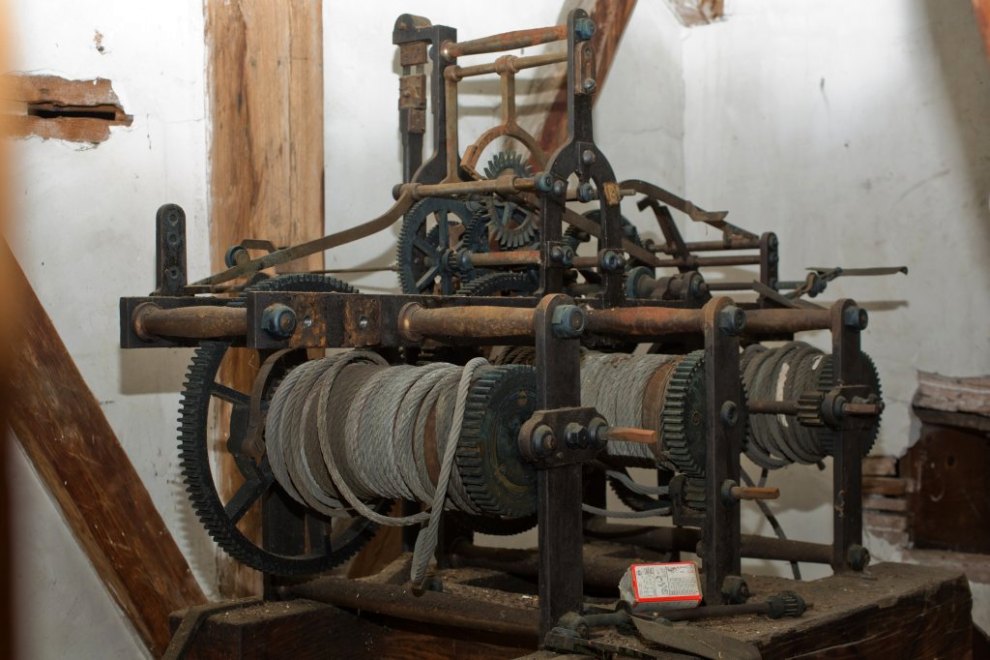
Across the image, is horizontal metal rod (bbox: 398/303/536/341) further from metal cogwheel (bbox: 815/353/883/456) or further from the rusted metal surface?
metal cogwheel (bbox: 815/353/883/456)

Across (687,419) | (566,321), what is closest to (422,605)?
(687,419)

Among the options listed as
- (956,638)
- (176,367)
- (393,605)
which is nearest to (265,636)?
(393,605)

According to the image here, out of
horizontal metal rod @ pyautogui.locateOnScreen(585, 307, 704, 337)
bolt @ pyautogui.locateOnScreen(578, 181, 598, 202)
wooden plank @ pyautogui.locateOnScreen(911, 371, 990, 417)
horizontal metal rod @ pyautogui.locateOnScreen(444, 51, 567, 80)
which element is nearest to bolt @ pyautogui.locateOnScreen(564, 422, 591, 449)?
horizontal metal rod @ pyautogui.locateOnScreen(585, 307, 704, 337)

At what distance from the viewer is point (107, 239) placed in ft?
11.3

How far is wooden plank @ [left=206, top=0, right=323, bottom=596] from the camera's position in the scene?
3623mm

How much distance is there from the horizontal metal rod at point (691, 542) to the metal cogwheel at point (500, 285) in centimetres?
70

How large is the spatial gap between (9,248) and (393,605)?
4.11ft

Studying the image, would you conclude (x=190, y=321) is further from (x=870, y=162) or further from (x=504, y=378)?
(x=870, y=162)

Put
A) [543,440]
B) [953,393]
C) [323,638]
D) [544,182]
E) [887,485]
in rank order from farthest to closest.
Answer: [887,485]
[953,393]
[544,182]
[323,638]
[543,440]

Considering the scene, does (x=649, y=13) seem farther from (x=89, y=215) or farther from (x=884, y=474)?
(x=89, y=215)

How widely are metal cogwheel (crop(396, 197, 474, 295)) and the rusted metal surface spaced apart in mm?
839

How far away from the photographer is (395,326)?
2600 mm

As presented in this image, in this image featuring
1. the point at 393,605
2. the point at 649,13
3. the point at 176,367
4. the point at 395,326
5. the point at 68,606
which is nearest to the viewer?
the point at 395,326

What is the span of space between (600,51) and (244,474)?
2.48 m
